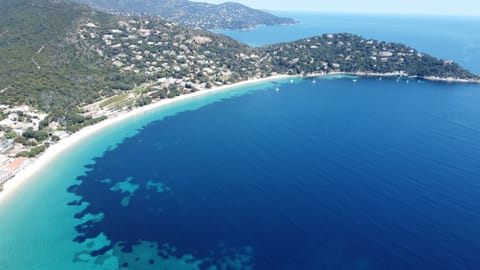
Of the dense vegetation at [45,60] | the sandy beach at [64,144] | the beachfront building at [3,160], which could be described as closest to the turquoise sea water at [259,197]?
the sandy beach at [64,144]

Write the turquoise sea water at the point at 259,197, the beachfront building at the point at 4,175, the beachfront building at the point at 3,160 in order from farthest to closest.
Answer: the beachfront building at the point at 3,160
the beachfront building at the point at 4,175
the turquoise sea water at the point at 259,197

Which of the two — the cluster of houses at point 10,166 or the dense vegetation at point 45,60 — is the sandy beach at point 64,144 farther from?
the dense vegetation at point 45,60

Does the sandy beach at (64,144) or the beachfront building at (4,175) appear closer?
the sandy beach at (64,144)

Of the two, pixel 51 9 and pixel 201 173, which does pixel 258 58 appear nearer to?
pixel 51 9

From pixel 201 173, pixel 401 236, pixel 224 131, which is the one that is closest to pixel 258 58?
pixel 224 131

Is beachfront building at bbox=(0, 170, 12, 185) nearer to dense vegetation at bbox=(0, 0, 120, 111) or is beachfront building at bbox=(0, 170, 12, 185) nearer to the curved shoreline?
the curved shoreline

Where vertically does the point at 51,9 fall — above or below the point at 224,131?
above
